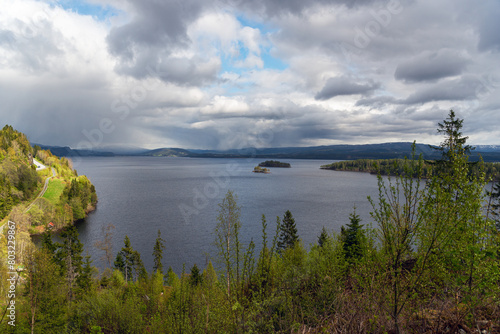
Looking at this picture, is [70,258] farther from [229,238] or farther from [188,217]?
[188,217]

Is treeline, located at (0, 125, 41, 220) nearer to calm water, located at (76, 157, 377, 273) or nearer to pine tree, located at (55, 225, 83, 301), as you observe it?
calm water, located at (76, 157, 377, 273)

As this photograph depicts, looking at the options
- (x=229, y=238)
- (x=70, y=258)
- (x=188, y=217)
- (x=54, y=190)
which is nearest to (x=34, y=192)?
(x=54, y=190)

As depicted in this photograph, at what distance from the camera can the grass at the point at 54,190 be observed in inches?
3173

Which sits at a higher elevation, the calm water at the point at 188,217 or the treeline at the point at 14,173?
the treeline at the point at 14,173

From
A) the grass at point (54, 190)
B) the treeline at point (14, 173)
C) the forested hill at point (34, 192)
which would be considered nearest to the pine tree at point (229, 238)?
the forested hill at point (34, 192)

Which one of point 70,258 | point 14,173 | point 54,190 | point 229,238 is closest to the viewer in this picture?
point 70,258

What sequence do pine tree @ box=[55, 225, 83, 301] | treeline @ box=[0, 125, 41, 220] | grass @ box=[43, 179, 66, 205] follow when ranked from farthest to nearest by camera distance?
1. grass @ box=[43, 179, 66, 205]
2. treeline @ box=[0, 125, 41, 220]
3. pine tree @ box=[55, 225, 83, 301]

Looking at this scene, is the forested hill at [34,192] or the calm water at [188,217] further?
the forested hill at [34,192]

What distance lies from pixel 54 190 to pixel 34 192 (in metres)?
6.02

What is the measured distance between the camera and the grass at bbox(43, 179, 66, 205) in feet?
264

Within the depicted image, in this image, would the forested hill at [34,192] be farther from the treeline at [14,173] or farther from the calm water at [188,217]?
the calm water at [188,217]

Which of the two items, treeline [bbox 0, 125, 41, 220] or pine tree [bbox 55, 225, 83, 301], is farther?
treeline [bbox 0, 125, 41, 220]

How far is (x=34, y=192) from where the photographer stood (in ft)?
268

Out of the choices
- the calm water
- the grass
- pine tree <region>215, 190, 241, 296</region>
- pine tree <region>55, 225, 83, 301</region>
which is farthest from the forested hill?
pine tree <region>215, 190, 241, 296</region>
